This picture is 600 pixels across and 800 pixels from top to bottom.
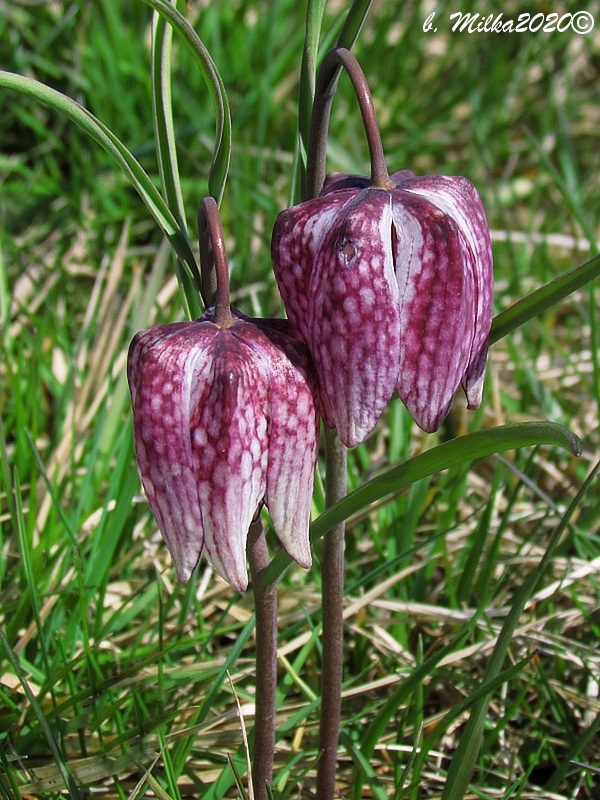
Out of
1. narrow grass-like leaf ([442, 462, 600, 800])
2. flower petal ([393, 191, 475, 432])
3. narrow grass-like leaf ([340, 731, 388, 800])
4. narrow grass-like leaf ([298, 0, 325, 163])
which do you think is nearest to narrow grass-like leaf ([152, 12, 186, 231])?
narrow grass-like leaf ([298, 0, 325, 163])

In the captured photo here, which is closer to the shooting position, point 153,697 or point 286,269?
point 286,269

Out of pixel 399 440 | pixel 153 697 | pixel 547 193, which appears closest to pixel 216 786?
pixel 153 697

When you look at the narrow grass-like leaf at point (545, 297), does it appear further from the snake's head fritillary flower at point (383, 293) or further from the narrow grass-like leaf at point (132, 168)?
the narrow grass-like leaf at point (132, 168)

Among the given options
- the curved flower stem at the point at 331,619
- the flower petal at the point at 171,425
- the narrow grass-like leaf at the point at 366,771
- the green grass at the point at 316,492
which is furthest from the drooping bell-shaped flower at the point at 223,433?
the narrow grass-like leaf at the point at 366,771

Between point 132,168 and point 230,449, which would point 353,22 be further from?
point 230,449

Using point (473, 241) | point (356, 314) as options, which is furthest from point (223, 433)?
point (473, 241)

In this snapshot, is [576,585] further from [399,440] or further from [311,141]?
[311,141]
